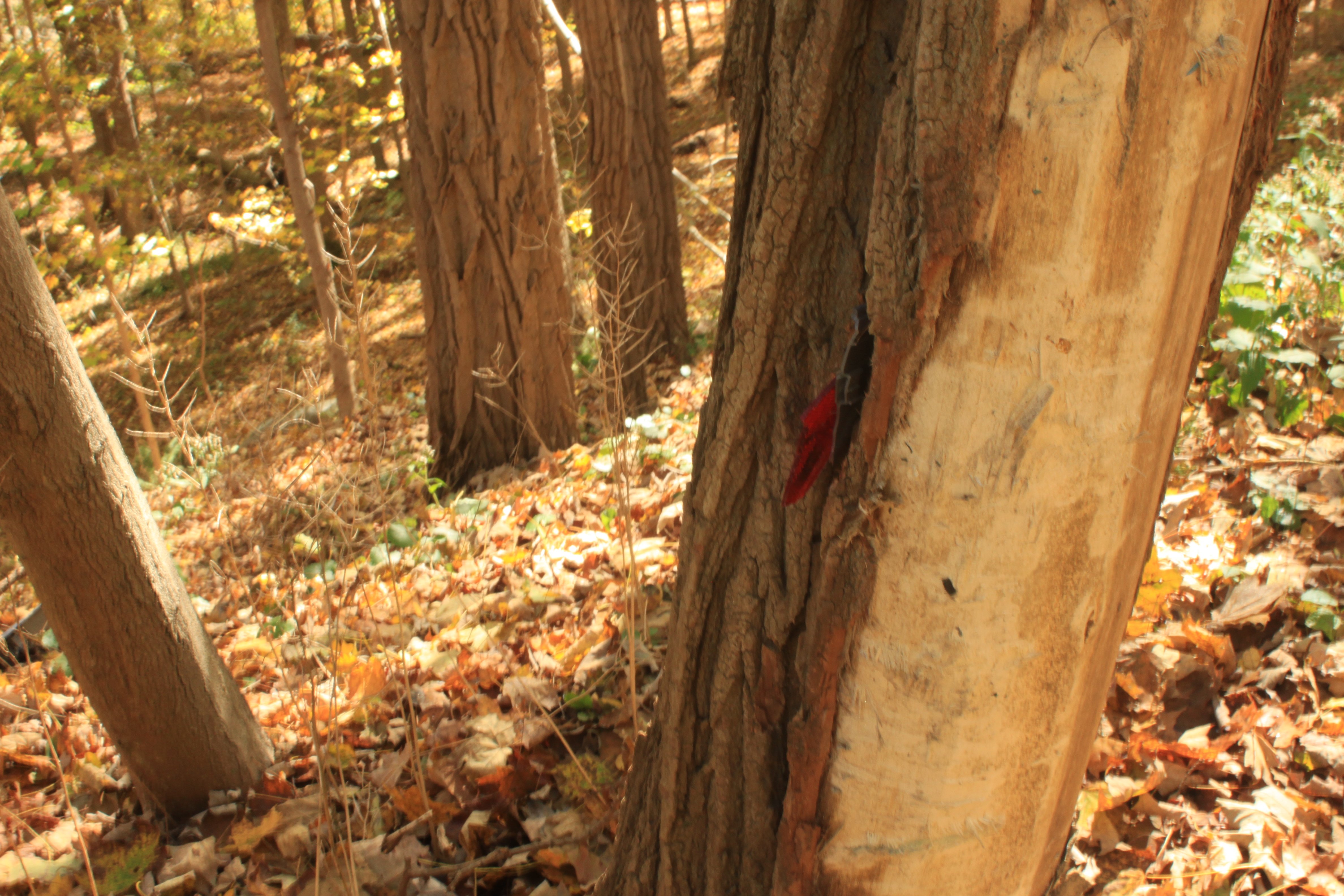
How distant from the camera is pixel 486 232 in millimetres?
4922

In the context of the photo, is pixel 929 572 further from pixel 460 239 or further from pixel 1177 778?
pixel 460 239

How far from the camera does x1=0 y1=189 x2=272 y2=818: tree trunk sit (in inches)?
83.7

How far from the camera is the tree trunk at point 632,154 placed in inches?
245

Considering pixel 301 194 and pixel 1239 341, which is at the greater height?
pixel 301 194

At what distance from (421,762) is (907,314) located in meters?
1.96

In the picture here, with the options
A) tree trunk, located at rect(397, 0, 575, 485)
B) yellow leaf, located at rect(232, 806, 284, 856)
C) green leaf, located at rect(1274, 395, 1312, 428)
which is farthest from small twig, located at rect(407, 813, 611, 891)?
green leaf, located at rect(1274, 395, 1312, 428)

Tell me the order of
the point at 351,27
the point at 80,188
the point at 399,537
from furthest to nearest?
the point at 351,27 → the point at 80,188 → the point at 399,537

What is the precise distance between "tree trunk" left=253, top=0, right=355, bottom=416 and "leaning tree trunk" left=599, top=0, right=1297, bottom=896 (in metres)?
4.94

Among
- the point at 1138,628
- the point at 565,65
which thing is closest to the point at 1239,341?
the point at 1138,628

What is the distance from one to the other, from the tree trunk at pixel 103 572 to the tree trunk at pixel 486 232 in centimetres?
231

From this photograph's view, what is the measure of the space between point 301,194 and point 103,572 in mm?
5243

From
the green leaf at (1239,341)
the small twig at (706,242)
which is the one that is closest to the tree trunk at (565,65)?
the small twig at (706,242)

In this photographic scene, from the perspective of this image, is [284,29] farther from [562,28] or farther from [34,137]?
[562,28]

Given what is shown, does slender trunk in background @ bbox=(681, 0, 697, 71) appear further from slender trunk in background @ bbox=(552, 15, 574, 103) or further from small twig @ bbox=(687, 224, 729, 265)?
small twig @ bbox=(687, 224, 729, 265)
